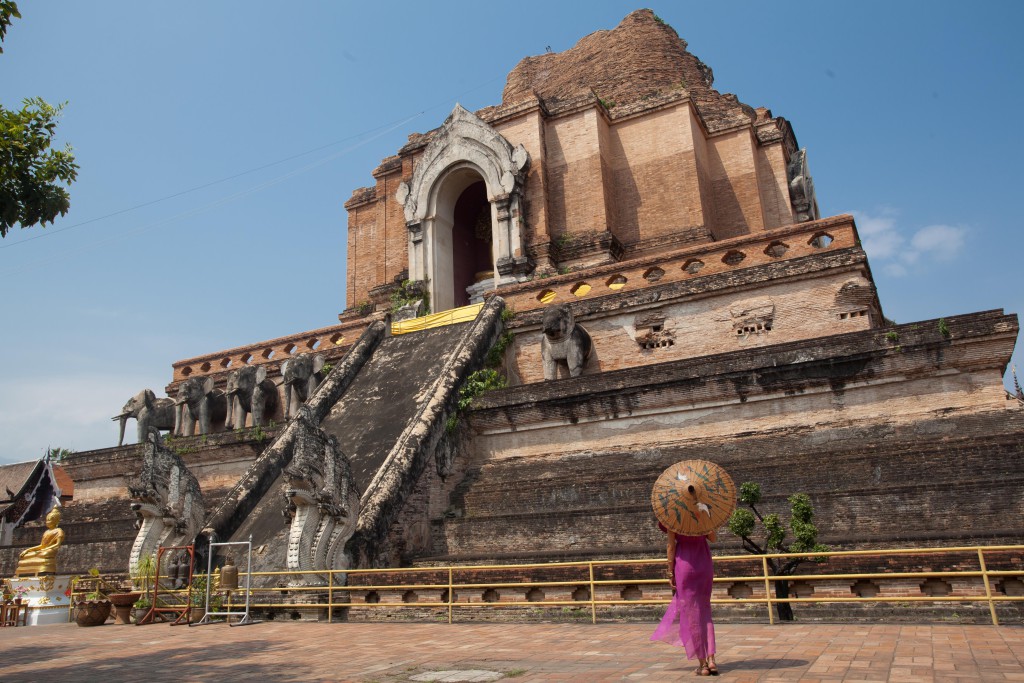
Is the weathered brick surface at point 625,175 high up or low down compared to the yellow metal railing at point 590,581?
up

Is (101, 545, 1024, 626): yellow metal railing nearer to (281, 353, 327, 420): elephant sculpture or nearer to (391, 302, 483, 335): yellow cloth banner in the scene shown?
(281, 353, 327, 420): elephant sculpture

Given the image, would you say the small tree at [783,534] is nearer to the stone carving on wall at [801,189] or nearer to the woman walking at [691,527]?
the woman walking at [691,527]

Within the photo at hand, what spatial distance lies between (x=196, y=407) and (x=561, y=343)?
974 centimetres

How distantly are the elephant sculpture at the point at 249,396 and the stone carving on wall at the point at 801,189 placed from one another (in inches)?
588

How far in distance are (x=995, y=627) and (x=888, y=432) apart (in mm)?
3874

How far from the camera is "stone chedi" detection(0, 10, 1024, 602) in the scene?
9742mm

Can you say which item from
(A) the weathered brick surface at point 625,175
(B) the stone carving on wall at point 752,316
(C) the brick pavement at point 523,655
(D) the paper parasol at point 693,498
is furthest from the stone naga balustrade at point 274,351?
(D) the paper parasol at point 693,498

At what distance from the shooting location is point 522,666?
18.8ft

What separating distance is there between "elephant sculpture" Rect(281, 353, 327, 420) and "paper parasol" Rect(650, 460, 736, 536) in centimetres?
1319

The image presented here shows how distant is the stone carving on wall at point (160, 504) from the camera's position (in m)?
11.8

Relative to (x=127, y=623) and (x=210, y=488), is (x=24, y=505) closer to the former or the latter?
(x=210, y=488)

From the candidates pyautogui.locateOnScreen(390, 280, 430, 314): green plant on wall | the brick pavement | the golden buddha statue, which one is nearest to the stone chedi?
pyautogui.locateOnScreen(390, 280, 430, 314): green plant on wall

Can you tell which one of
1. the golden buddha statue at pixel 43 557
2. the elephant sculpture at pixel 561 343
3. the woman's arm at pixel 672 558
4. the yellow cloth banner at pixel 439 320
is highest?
the yellow cloth banner at pixel 439 320

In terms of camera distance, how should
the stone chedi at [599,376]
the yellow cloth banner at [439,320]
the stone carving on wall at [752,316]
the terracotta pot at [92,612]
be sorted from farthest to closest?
the yellow cloth banner at [439,320]
the stone carving on wall at [752,316]
the terracotta pot at [92,612]
the stone chedi at [599,376]
